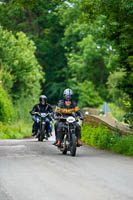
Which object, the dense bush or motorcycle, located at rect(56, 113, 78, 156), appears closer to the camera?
motorcycle, located at rect(56, 113, 78, 156)

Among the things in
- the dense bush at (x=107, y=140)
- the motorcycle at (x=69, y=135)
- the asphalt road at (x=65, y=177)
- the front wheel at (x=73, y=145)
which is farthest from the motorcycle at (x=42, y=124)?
the asphalt road at (x=65, y=177)

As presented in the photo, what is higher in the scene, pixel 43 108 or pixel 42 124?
pixel 43 108

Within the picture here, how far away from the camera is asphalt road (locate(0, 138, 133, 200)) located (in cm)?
868

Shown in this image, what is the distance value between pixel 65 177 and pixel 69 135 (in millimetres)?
5231

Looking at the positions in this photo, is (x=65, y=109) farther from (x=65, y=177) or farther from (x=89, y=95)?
(x=89, y=95)

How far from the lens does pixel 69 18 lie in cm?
6275

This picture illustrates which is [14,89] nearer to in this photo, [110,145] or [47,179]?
[110,145]

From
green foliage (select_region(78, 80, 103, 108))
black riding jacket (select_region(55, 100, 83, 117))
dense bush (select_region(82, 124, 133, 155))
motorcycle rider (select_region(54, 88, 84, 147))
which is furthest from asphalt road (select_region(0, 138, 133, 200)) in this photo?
green foliage (select_region(78, 80, 103, 108))

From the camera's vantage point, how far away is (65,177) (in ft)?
34.6

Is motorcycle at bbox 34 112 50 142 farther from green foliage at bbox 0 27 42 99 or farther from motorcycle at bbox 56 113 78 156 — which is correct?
green foliage at bbox 0 27 42 99

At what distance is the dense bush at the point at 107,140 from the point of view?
16.6 m

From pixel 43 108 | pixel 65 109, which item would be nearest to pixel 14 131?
pixel 43 108

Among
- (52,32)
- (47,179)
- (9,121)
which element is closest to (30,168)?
(47,179)

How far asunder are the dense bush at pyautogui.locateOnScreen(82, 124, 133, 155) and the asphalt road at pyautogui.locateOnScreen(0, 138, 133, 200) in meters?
1.39
